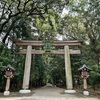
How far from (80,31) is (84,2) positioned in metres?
3.26

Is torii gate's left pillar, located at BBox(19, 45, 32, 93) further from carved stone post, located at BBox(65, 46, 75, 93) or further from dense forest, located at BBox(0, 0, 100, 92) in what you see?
carved stone post, located at BBox(65, 46, 75, 93)

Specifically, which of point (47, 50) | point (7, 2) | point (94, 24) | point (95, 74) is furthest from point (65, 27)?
point (95, 74)

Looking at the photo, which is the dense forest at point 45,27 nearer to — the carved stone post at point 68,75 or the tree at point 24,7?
the tree at point 24,7

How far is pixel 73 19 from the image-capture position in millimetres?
15391

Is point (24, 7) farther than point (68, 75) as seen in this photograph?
Yes

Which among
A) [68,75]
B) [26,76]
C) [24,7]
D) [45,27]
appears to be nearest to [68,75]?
[68,75]

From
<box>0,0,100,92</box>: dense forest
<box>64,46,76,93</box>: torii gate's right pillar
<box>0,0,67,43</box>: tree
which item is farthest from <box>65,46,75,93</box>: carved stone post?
<box>0,0,67,43</box>: tree

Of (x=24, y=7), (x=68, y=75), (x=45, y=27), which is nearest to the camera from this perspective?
(x=68, y=75)

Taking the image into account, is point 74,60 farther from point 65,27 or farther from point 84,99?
point 84,99

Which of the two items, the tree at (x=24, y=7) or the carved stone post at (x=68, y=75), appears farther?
the tree at (x=24, y=7)

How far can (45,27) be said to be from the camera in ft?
45.4

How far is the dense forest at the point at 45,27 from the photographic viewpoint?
38.4ft

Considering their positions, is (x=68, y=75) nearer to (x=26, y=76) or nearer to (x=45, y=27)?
(x=26, y=76)

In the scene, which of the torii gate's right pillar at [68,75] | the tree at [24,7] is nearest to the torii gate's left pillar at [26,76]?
the torii gate's right pillar at [68,75]
